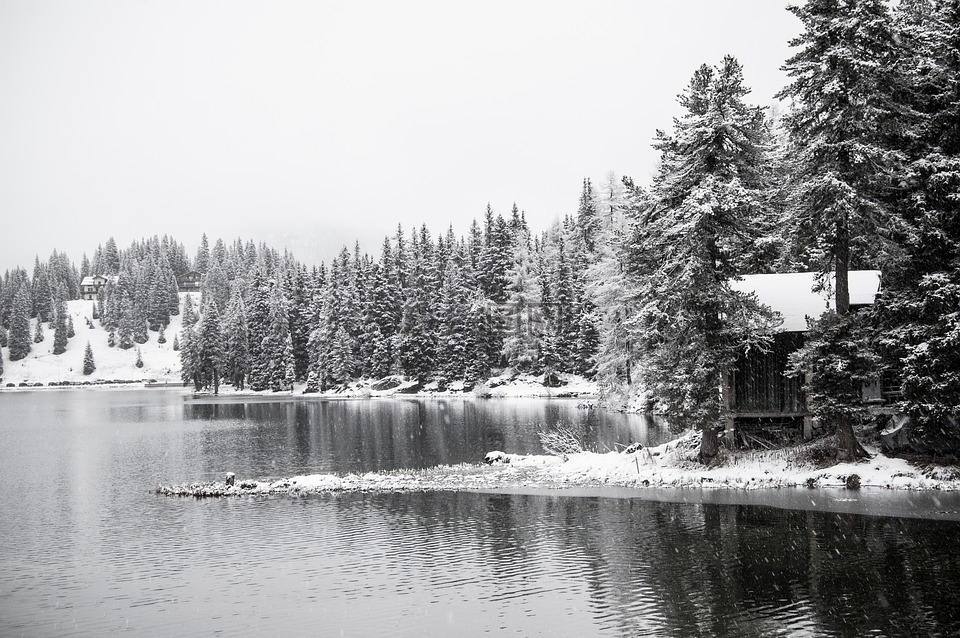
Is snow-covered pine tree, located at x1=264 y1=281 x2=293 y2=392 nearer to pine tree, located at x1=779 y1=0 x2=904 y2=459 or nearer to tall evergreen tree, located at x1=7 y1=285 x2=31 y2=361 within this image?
tall evergreen tree, located at x1=7 y1=285 x2=31 y2=361

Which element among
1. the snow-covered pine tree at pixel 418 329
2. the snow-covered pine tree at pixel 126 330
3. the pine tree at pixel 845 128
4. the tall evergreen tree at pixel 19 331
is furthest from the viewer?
the snow-covered pine tree at pixel 126 330

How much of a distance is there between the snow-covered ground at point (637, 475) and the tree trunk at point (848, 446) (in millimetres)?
323

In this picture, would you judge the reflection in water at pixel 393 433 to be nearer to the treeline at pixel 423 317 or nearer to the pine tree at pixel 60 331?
the treeline at pixel 423 317

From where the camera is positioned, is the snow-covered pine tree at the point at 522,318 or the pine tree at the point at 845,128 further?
the snow-covered pine tree at the point at 522,318

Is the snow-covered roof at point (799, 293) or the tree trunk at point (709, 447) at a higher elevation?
the snow-covered roof at point (799, 293)

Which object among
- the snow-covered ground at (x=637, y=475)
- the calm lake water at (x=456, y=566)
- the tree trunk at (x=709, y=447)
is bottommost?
the calm lake water at (x=456, y=566)

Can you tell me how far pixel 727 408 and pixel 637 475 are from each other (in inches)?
176

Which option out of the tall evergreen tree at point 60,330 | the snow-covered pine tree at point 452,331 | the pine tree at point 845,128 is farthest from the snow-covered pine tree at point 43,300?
the pine tree at point 845,128

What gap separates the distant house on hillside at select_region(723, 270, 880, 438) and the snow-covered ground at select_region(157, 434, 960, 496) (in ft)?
5.48

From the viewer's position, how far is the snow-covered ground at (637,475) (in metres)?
24.1

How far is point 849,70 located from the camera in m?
23.5

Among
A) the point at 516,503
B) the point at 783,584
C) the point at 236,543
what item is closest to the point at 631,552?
the point at 783,584

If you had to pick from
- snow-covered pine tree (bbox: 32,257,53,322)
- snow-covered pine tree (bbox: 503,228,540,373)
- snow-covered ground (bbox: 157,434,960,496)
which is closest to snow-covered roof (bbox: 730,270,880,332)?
snow-covered ground (bbox: 157,434,960,496)

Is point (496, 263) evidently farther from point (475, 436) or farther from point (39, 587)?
point (39, 587)
